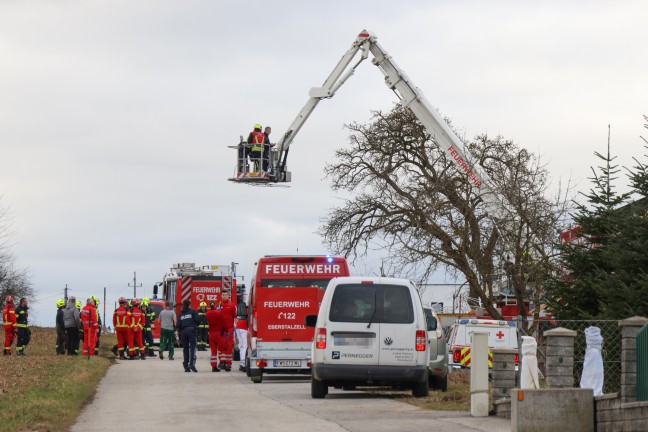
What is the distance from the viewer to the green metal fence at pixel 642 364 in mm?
13828

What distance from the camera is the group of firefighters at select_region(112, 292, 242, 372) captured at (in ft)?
99.1

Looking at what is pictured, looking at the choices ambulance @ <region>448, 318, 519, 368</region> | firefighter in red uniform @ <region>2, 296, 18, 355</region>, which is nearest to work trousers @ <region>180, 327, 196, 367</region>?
ambulance @ <region>448, 318, 519, 368</region>

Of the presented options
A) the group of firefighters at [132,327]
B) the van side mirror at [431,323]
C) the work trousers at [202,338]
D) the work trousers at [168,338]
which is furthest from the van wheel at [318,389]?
the work trousers at [202,338]

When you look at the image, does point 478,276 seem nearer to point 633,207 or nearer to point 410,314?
point 633,207

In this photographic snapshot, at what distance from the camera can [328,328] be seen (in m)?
20.2

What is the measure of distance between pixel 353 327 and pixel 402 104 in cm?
2301

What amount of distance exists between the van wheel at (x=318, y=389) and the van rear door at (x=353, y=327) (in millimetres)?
472

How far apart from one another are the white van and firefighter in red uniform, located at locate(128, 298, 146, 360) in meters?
16.8

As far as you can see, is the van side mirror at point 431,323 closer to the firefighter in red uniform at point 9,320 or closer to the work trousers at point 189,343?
the work trousers at point 189,343

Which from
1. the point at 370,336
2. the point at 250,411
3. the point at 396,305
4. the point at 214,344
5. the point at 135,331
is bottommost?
the point at 250,411

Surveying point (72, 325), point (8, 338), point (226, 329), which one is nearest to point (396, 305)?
point (226, 329)

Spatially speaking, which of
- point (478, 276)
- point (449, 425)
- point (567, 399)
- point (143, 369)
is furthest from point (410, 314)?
point (478, 276)

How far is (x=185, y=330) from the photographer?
30.3 meters

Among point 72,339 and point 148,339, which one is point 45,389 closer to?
point 72,339
